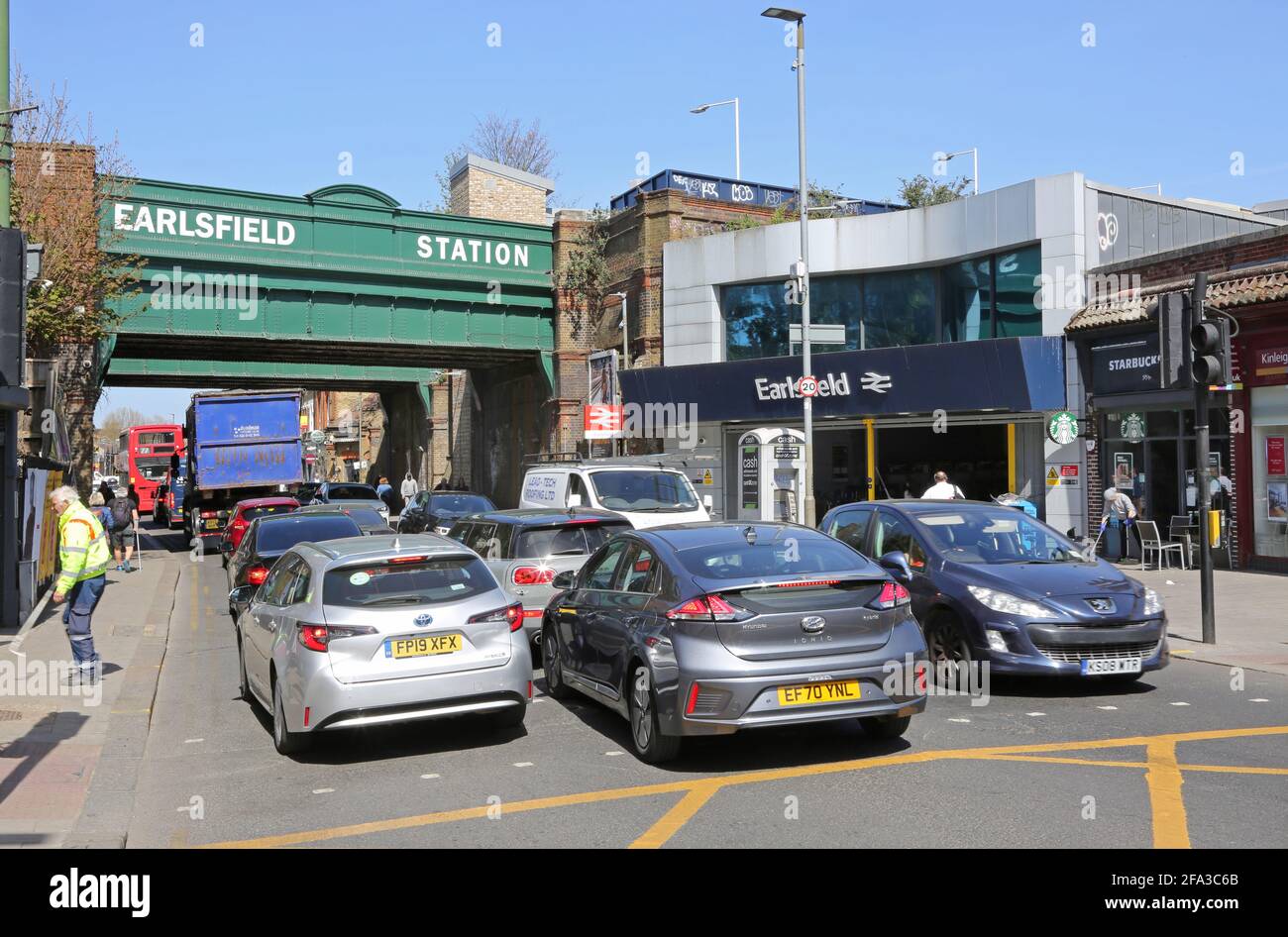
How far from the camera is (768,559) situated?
7586mm

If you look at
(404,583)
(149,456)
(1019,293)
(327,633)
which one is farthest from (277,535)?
(149,456)

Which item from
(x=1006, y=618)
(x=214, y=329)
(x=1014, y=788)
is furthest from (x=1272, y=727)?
(x=214, y=329)

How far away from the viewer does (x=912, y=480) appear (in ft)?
86.4

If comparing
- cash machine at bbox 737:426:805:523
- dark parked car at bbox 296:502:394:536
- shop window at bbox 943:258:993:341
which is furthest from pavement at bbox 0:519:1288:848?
shop window at bbox 943:258:993:341

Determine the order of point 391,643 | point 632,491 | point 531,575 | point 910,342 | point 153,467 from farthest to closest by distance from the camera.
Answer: point 153,467 < point 910,342 < point 632,491 < point 531,575 < point 391,643

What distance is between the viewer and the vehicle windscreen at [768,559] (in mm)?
7375

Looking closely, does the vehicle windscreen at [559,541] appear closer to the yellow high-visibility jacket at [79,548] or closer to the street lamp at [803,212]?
the yellow high-visibility jacket at [79,548]

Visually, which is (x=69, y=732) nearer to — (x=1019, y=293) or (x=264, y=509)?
(x=264, y=509)

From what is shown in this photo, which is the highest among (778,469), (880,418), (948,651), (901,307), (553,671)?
(901,307)

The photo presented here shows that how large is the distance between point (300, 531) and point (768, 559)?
9542 mm

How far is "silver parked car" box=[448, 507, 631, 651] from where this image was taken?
1099cm

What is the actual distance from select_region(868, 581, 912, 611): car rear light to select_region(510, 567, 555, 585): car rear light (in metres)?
4.37

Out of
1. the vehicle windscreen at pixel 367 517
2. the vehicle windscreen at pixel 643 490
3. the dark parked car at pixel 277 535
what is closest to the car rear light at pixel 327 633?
the dark parked car at pixel 277 535
